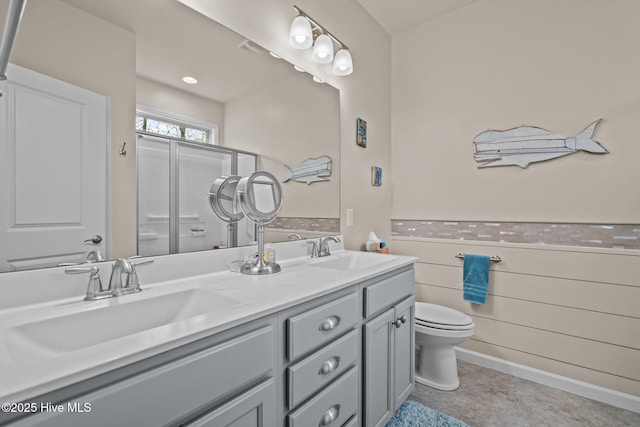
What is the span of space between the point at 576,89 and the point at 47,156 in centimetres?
274

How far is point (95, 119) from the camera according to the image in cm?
100

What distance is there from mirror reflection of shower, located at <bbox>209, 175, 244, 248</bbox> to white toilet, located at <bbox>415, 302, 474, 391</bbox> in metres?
1.35

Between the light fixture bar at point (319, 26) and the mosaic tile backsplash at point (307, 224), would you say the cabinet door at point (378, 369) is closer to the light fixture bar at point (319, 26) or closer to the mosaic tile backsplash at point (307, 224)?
the mosaic tile backsplash at point (307, 224)

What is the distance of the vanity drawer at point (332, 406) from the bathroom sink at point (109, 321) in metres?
0.43

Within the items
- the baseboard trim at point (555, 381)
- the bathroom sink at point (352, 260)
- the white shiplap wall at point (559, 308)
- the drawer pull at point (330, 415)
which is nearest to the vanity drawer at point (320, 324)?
the drawer pull at point (330, 415)

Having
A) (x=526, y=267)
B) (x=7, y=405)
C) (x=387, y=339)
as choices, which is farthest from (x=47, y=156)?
(x=526, y=267)

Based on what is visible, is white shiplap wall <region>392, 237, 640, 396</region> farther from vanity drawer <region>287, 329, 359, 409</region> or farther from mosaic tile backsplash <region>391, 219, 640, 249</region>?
vanity drawer <region>287, 329, 359, 409</region>

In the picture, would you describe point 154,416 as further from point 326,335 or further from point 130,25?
point 130,25

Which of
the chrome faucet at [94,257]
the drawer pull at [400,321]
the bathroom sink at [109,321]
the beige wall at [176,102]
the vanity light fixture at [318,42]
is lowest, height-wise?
the drawer pull at [400,321]

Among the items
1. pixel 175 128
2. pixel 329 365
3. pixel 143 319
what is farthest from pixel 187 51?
pixel 329 365

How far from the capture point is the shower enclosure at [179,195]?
1.14 meters

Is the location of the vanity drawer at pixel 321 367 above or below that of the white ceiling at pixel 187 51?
below

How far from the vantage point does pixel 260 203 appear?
1.48m

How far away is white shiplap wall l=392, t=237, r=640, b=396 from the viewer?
176 centimetres
